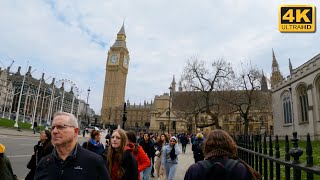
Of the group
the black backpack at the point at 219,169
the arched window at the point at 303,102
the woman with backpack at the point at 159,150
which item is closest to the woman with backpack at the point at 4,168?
the black backpack at the point at 219,169

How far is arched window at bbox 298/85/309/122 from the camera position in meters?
31.6

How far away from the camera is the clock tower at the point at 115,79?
401 feet

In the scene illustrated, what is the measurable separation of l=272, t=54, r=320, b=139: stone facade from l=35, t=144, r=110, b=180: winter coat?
102 ft

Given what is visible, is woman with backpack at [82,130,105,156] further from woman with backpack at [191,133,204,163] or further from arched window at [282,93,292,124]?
arched window at [282,93,292,124]

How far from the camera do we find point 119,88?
405ft

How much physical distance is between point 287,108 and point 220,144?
37.6 meters

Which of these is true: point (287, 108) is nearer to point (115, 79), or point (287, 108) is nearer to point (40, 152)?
point (40, 152)

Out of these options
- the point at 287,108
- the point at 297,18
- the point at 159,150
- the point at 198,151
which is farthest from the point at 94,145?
the point at 287,108

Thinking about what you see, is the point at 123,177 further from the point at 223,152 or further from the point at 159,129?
the point at 159,129

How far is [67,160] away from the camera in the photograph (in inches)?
107

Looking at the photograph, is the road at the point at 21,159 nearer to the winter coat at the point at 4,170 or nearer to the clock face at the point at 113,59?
the winter coat at the point at 4,170

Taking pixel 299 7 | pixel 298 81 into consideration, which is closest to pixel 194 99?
pixel 298 81

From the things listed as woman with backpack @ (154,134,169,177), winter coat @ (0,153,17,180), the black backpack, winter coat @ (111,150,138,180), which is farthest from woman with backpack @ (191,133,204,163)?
the black backpack

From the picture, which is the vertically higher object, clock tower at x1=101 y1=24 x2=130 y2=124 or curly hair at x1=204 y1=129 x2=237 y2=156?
clock tower at x1=101 y1=24 x2=130 y2=124
